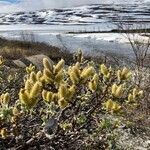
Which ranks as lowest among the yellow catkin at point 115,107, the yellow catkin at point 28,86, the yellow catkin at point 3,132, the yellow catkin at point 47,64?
the yellow catkin at point 3,132

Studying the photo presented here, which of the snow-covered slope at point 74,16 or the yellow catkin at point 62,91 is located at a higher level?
the yellow catkin at point 62,91

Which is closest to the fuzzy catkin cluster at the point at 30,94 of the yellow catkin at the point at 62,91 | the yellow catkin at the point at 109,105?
the yellow catkin at the point at 62,91

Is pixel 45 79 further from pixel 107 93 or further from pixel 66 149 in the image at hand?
pixel 66 149

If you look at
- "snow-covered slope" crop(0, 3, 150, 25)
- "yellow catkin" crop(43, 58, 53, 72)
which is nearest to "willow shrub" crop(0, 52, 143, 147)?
"yellow catkin" crop(43, 58, 53, 72)

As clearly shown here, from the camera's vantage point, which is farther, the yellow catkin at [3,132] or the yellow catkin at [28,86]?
the yellow catkin at [3,132]

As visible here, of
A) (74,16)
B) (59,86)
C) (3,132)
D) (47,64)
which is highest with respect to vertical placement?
(47,64)

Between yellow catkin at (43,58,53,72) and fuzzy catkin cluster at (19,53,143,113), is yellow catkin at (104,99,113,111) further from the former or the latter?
yellow catkin at (43,58,53,72)

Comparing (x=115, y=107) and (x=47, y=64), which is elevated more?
(x=47, y=64)

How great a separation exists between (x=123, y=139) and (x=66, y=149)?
3.23m

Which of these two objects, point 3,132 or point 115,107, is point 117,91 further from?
point 3,132

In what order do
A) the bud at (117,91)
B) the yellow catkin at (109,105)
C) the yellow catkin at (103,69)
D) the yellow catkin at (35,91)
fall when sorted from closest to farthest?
the yellow catkin at (35,91)
the bud at (117,91)
the yellow catkin at (109,105)
the yellow catkin at (103,69)

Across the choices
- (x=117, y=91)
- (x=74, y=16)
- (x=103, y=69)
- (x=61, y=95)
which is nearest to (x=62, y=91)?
(x=61, y=95)

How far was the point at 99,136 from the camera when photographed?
481 centimetres

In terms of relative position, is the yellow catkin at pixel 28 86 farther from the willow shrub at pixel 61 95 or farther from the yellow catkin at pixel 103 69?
the yellow catkin at pixel 103 69
